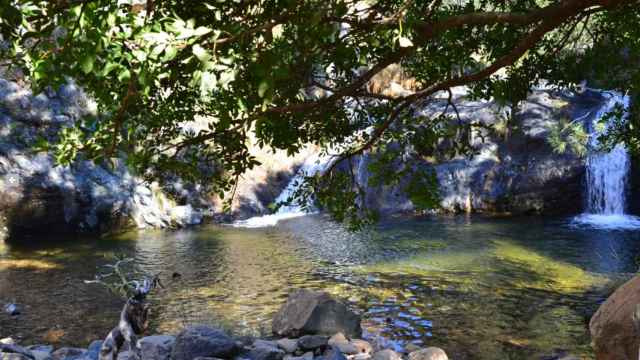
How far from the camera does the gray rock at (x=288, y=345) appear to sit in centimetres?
1098

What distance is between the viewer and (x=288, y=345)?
1110 centimetres

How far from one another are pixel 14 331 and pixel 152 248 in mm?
9529

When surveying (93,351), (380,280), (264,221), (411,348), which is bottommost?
(411,348)

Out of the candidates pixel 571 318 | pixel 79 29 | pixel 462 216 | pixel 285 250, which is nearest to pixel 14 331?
pixel 285 250

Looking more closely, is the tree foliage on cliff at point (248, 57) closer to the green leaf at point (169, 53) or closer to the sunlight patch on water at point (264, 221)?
the green leaf at point (169, 53)

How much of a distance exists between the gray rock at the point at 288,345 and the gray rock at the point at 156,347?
211 cm

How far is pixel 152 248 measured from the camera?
2239 cm

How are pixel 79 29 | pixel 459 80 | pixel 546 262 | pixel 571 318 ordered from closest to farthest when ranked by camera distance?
pixel 79 29
pixel 459 80
pixel 571 318
pixel 546 262

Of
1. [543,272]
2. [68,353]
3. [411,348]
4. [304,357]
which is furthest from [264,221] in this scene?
[304,357]

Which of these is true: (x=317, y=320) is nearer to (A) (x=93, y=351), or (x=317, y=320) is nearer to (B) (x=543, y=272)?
(A) (x=93, y=351)

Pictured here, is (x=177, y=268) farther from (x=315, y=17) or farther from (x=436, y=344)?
(x=315, y=17)

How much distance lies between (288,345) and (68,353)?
436 cm

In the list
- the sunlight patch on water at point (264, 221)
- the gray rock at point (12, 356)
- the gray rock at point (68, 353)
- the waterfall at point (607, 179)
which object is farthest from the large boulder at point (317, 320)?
the waterfall at point (607, 179)

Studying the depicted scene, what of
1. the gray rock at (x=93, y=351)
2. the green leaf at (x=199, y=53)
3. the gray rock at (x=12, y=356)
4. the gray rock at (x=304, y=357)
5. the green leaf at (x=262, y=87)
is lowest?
the gray rock at (x=304, y=357)
